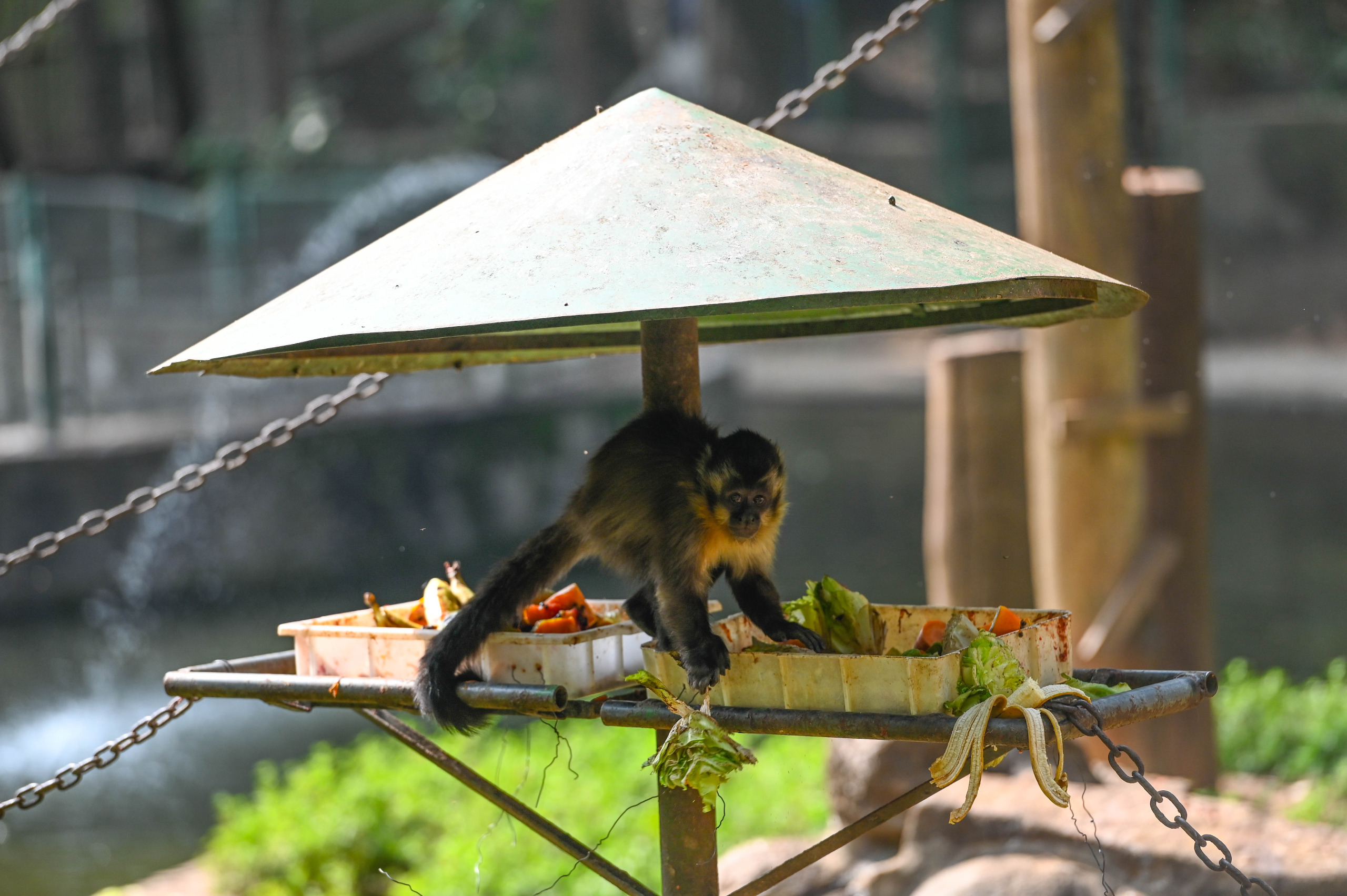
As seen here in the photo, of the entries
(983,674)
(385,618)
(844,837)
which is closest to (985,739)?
(983,674)

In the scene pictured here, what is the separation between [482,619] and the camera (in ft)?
9.17

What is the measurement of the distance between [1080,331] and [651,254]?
340 centimetres

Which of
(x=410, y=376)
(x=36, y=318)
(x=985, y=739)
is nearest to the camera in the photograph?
(x=985, y=739)

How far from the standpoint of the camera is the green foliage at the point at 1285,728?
5809 mm

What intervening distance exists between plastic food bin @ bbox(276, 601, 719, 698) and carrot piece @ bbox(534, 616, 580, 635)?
60 millimetres

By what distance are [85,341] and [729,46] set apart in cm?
744

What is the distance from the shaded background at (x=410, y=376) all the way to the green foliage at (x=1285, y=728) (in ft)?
9.88

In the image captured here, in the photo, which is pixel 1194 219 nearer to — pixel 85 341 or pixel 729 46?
pixel 85 341

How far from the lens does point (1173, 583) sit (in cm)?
543

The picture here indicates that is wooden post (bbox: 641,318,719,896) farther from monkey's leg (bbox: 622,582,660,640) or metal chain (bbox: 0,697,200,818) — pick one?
metal chain (bbox: 0,697,200,818)

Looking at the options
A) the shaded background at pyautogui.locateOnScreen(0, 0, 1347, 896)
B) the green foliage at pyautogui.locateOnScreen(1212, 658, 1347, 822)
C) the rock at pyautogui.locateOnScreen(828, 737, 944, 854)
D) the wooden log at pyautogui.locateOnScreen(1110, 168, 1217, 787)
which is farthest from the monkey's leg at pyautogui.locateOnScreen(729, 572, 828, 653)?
the shaded background at pyautogui.locateOnScreen(0, 0, 1347, 896)

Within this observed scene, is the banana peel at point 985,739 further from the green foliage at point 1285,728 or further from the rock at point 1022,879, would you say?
the green foliage at point 1285,728

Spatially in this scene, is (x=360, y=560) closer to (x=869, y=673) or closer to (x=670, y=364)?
(x=670, y=364)

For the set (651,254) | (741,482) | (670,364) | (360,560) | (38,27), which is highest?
(38,27)
